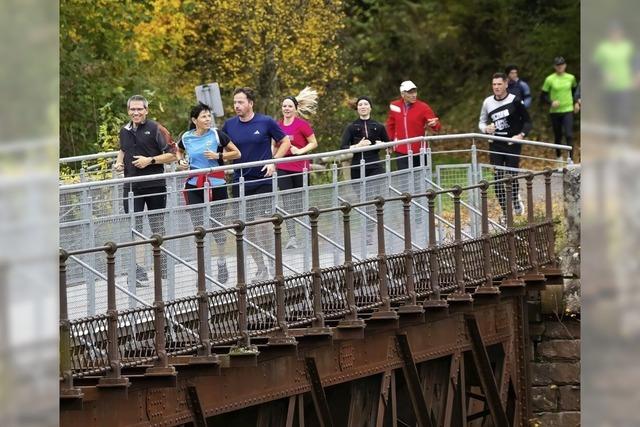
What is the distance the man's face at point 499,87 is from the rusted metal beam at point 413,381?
487 cm

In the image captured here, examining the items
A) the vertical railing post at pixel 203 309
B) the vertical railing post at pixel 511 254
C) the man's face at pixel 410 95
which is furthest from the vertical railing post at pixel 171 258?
the man's face at pixel 410 95

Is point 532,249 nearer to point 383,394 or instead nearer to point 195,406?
point 383,394

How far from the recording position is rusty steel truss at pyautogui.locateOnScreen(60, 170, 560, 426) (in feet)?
42.7

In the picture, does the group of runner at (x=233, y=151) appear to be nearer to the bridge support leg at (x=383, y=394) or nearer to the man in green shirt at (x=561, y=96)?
the bridge support leg at (x=383, y=394)

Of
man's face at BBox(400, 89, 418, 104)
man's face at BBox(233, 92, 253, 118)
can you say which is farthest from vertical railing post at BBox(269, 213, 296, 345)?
man's face at BBox(400, 89, 418, 104)

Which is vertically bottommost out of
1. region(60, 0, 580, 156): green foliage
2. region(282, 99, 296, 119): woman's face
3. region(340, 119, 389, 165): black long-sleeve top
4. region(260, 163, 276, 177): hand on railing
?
region(260, 163, 276, 177): hand on railing

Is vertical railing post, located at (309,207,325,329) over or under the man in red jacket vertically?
under

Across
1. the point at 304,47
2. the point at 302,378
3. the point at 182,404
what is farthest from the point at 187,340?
the point at 304,47

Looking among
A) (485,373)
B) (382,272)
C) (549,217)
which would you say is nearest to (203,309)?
(382,272)

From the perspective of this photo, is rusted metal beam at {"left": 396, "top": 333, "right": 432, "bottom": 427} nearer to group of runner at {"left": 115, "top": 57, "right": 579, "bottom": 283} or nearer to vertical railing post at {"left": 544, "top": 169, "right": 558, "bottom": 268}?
group of runner at {"left": 115, "top": 57, "right": 579, "bottom": 283}

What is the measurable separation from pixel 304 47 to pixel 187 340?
2280 cm

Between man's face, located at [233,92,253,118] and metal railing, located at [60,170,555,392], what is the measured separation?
1.15m
